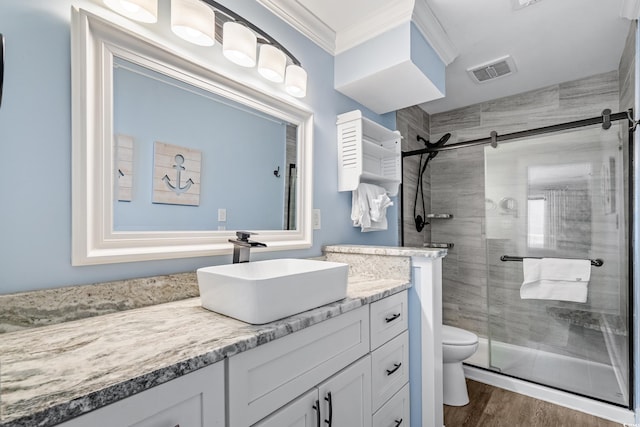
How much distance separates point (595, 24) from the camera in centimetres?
177

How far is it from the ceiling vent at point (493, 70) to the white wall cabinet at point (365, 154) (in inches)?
31.0

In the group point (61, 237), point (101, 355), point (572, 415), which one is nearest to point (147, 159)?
point (61, 237)

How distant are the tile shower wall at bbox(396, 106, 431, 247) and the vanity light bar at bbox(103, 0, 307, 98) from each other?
132 centimetres

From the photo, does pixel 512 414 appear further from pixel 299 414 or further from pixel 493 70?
pixel 493 70

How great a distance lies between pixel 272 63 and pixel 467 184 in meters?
2.24

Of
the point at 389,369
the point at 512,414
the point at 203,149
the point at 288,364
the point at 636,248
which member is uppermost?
the point at 203,149

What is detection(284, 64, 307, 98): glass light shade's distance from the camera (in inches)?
60.9

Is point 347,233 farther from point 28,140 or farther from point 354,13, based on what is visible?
point 28,140

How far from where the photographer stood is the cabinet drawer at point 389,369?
1.26 metres

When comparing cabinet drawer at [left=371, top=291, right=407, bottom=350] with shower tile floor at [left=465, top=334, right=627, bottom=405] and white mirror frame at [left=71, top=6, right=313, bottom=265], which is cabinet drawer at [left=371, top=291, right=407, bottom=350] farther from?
shower tile floor at [left=465, top=334, right=627, bottom=405]

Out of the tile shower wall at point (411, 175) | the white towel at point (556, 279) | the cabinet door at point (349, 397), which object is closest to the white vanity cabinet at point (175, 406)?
the cabinet door at point (349, 397)

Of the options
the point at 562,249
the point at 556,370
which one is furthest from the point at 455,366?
the point at 562,249

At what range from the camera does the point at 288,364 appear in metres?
0.88

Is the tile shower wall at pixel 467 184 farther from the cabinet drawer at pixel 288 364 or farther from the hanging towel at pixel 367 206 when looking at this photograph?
the cabinet drawer at pixel 288 364
